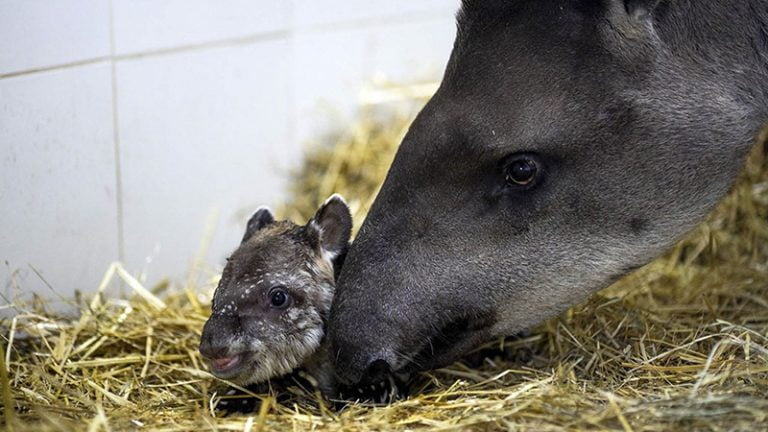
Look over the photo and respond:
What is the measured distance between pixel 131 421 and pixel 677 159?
85.5 inches

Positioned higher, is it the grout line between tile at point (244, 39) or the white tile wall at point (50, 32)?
the white tile wall at point (50, 32)

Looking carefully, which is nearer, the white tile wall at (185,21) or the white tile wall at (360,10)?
the white tile wall at (185,21)

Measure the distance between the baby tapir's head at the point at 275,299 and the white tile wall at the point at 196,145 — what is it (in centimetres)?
125

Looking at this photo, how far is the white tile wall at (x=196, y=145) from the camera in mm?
5520

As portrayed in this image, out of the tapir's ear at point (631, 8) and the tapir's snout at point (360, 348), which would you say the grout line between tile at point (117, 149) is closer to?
the tapir's snout at point (360, 348)

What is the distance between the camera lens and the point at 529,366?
4.65m

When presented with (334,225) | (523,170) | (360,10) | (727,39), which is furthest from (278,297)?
(360,10)

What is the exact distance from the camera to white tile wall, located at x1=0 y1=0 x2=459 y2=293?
485 centimetres

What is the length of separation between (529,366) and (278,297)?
1106 millimetres

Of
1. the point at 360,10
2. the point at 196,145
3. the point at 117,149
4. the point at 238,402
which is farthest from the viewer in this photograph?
the point at 360,10

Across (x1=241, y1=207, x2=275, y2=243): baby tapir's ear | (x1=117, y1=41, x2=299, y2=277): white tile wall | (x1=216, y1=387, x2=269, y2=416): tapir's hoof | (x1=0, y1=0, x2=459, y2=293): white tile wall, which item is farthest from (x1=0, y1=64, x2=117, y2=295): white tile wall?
(x1=216, y1=387, x2=269, y2=416): tapir's hoof

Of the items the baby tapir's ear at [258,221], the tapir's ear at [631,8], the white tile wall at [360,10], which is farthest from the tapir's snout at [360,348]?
the white tile wall at [360,10]

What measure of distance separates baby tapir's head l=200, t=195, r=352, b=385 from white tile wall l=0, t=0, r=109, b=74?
1.24 meters

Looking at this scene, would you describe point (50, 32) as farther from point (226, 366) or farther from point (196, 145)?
point (226, 366)
